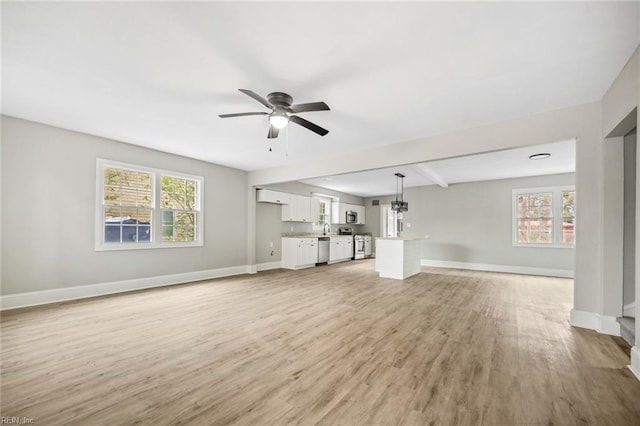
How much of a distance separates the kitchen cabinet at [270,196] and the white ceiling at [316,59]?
3.31m

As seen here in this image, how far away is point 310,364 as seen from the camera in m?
2.25

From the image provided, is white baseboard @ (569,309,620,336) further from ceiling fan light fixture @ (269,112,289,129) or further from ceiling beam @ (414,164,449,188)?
ceiling fan light fixture @ (269,112,289,129)

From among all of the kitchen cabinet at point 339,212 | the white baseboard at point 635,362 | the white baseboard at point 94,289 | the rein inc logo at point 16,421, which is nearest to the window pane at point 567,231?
the white baseboard at point 635,362

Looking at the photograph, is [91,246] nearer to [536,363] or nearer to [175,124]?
[175,124]

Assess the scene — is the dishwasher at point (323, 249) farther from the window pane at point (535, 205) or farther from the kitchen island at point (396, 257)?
the window pane at point (535, 205)

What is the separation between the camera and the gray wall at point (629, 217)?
9.37 feet

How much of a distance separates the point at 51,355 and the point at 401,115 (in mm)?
4476

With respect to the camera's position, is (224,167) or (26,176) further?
(224,167)

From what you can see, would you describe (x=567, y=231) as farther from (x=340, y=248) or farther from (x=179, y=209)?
(x=179, y=209)

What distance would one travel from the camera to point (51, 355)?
240cm

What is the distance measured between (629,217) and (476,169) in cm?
367

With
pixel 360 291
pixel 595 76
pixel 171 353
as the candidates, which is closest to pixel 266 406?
pixel 171 353

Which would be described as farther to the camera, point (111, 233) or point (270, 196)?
point (270, 196)

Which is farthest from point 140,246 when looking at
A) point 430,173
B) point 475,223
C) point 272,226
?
point 475,223
